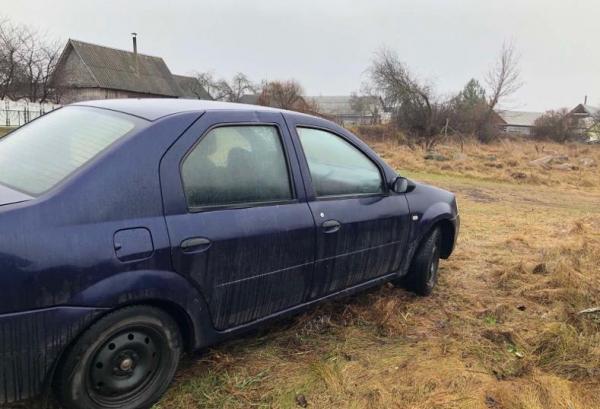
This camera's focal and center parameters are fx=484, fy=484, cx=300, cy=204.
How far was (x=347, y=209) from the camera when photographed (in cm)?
346

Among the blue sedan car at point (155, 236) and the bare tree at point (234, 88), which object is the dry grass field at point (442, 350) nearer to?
the blue sedan car at point (155, 236)

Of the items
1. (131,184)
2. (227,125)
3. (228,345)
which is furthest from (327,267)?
(131,184)

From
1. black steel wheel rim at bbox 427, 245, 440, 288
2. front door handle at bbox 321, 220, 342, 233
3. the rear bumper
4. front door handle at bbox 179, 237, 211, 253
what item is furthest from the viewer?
black steel wheel rim at bbox 427, 245, 440, 288

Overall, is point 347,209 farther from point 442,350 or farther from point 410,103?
point 410,103

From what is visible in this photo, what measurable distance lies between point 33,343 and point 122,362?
0.47 m

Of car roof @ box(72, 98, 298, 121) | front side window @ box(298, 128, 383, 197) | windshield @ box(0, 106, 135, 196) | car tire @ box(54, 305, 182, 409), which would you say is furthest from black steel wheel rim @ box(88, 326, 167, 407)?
front side window @ box(298, 128, 383, 197)

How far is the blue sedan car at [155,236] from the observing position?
213cm

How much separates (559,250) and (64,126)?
5701 millimetres

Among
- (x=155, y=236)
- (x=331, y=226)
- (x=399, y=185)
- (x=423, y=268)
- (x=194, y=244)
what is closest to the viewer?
(x=155, y=236)

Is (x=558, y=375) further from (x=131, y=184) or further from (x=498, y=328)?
(x=131, y=184)

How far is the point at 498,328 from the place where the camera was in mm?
3986

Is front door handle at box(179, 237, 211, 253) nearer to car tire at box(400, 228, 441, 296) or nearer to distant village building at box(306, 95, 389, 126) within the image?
car tire at box(400, 228, 441, 296)

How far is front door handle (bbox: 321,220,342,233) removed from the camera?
3.25m

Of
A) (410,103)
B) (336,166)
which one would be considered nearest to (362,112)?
(410,103)
